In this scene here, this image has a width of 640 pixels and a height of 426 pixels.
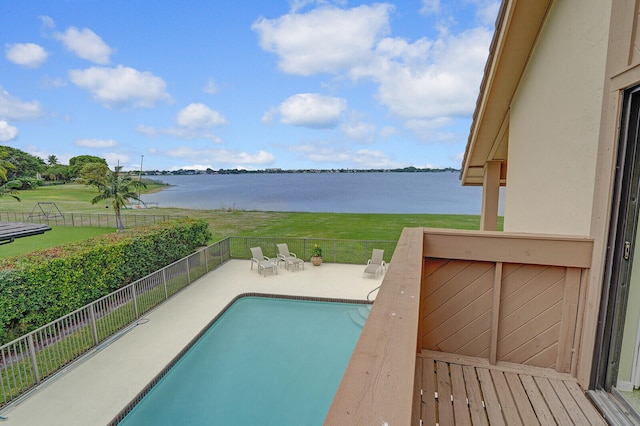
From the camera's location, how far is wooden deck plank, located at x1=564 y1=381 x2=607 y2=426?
6.15 feet

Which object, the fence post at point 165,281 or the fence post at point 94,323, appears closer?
the fence post at point 94,323

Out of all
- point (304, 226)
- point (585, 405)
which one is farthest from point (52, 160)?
point (585, 405)

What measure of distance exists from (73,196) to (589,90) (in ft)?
193

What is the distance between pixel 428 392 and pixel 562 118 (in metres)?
2.54

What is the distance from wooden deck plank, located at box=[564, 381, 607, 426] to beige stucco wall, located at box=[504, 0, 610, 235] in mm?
1058

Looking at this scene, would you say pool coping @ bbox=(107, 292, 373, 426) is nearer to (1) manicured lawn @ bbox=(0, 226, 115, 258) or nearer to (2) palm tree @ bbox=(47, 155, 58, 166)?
(1) manicured lawn @ bbox=(0, 226, 115, 258)

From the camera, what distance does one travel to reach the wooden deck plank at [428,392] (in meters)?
1.97

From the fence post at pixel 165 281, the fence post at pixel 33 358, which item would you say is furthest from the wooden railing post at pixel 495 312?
the fence post at pixel 165 281

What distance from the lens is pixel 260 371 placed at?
6.28 m

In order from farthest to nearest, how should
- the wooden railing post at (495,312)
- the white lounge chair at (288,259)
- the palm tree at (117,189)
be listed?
the palm tree at (117,189)
the white lounge chair at (288,259)
the wooden railing post at (495,312)

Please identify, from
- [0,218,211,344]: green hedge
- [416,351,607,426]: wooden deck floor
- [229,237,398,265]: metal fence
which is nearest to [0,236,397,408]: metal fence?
[0,218,211,344]: green hedge

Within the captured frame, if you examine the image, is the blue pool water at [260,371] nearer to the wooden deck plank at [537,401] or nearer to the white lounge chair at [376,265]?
the white lounge chair at [376,265]

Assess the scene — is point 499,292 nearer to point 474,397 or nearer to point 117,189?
point 474,397

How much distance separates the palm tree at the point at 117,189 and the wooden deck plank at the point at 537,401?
21.8 meters
